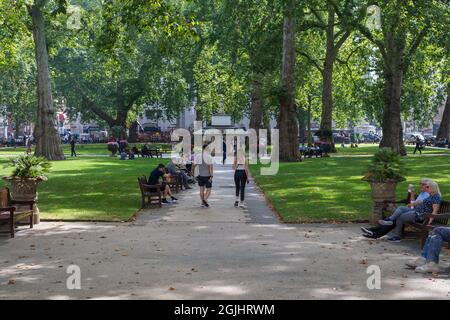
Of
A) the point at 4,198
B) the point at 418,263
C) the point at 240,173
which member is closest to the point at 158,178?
the point at 240,173

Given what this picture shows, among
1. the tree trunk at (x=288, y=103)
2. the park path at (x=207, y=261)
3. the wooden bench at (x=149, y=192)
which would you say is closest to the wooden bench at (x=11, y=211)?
the park path at (x=207, y=261)

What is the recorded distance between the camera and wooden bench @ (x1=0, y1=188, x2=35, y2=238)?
40.4 feet

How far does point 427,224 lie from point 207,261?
13.2ft

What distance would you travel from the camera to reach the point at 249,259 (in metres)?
9.83

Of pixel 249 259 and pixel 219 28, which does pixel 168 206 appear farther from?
pixel 219 28

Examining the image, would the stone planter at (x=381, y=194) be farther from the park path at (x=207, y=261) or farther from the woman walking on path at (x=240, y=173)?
the woman walking on path at (x=240, y=173)

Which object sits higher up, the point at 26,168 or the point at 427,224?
the point at 26,168

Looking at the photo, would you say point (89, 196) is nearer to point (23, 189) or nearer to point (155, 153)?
A: point (23, 189)

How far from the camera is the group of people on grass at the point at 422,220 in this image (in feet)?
29.9

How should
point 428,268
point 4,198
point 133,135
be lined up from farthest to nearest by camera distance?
point 133,135 < point 4,198 < point 428,268

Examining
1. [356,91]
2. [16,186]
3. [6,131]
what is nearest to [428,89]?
[356,91]

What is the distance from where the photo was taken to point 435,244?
9.06m

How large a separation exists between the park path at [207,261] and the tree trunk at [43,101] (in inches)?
1115
